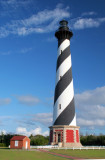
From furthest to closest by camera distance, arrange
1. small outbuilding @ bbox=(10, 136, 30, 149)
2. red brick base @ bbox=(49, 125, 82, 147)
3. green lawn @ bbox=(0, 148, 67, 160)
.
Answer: red brick base @ bbox=(49, 125, 82, 147)
small outbuilding @ bbox=(10, 136, 30, 149)
green lawn @ bbox=(0, 148, 67, 160)

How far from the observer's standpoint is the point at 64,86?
29.3 m

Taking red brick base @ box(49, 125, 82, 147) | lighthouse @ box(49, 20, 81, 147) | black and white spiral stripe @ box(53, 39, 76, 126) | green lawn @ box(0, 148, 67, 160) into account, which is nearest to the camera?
green lawn @ box(0, 148, 67, 160)

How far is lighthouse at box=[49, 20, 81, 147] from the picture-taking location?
1077 inches

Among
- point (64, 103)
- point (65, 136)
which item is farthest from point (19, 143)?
point (64, 103)

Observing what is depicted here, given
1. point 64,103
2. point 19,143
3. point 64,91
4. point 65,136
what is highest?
point 64,91

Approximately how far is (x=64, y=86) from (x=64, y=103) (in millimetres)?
2699

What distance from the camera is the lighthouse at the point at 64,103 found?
89.7ft

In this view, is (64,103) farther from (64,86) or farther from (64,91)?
(64,86)

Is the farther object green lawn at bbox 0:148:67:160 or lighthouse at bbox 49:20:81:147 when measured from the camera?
lighthouse at bbox 49:20:81:147

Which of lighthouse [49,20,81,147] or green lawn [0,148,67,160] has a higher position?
lighthouse [49,20,81,147]

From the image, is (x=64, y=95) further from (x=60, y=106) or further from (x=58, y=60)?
(x=58, y=60)

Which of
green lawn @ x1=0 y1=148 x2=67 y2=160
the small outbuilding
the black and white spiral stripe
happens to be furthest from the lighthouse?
green lawn @ x1=0 y1=148 x2=67 y2=160

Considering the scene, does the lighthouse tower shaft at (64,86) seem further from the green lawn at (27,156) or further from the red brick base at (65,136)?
the green lawn at (27,156)

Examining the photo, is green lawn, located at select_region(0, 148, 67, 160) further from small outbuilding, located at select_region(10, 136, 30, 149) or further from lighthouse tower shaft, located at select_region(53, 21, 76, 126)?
lighthouse tower shaft, located at select_region(53, 21, 76, 126)
